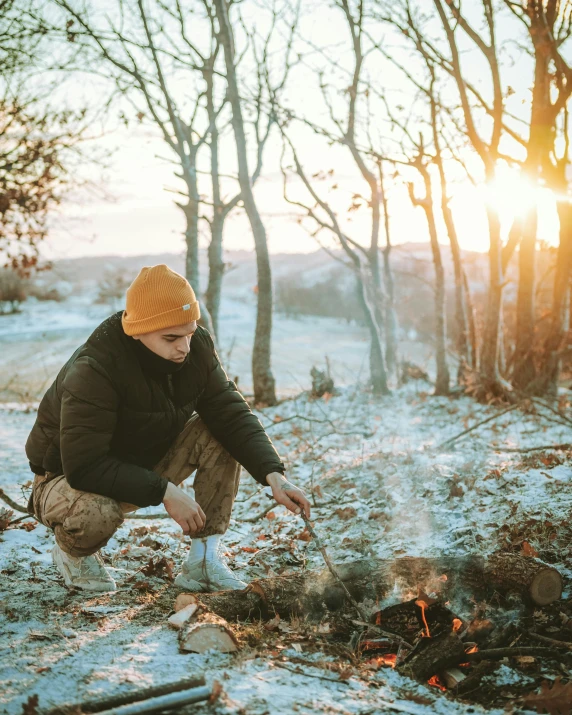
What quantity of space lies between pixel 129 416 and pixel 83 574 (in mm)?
897

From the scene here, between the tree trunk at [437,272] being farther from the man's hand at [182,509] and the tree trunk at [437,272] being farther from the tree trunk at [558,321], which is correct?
the man's hand at [182,509]

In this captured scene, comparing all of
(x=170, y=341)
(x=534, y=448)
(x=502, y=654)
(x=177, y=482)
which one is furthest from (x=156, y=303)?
(x=534, y=448)

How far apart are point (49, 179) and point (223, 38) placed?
446 centimetres

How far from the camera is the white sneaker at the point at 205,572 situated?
3.21 meters

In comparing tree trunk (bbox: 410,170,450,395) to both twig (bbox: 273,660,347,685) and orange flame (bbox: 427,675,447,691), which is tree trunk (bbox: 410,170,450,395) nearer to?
orange flame (bbox: 427,675,447,691)

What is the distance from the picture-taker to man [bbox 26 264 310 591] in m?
→ 2.82

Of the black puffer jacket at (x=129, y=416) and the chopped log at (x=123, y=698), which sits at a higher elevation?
the black puffer jacket at (x=129, y=416)

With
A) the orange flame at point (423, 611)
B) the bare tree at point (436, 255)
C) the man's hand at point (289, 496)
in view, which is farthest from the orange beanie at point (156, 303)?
the bare tree at point (436, 255)

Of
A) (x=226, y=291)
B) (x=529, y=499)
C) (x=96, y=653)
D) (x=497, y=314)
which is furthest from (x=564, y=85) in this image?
(x=226, y=291)

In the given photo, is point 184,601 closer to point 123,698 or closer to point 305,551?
point 123,698

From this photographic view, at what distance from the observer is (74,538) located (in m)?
2.98

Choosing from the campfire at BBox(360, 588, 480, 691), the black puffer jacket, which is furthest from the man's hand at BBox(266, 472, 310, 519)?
the campfire at BBox(360, 588, 480, 691)

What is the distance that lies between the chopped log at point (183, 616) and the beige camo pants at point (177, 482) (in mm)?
599

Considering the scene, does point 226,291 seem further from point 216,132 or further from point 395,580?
point 395,580
